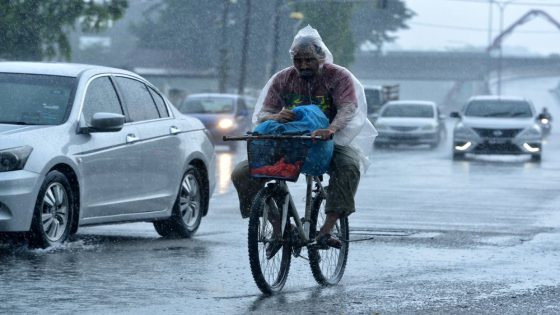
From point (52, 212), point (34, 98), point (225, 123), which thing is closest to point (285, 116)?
point (52, 212)

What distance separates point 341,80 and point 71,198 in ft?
9.32

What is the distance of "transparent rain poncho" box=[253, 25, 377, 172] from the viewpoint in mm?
8836

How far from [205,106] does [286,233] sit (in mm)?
29190

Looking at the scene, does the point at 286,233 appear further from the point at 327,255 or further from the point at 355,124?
the point at 355,124

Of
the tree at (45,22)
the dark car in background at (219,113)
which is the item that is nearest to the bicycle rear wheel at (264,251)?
the tree at (45,22)

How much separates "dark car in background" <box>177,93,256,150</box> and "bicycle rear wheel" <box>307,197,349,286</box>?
26.8 metres

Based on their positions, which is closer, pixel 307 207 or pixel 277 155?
pixel 277 155

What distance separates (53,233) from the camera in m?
10.6

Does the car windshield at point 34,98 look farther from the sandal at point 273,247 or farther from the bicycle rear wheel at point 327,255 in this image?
the sandal at point 273,247

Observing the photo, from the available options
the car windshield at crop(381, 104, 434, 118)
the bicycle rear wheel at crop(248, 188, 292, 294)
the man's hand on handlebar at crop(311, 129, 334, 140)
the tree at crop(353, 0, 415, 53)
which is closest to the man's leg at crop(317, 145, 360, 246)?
the bicycle rear wheel at crop(248, 188, 292, 294)

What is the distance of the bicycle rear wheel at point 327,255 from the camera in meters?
8.92

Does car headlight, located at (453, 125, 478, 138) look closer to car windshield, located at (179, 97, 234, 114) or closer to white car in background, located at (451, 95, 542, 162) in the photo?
white car in background, located at (451, 95, 542, 162)

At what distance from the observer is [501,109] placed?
3309 cm

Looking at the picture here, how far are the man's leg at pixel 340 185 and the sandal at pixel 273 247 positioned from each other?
35 cm
